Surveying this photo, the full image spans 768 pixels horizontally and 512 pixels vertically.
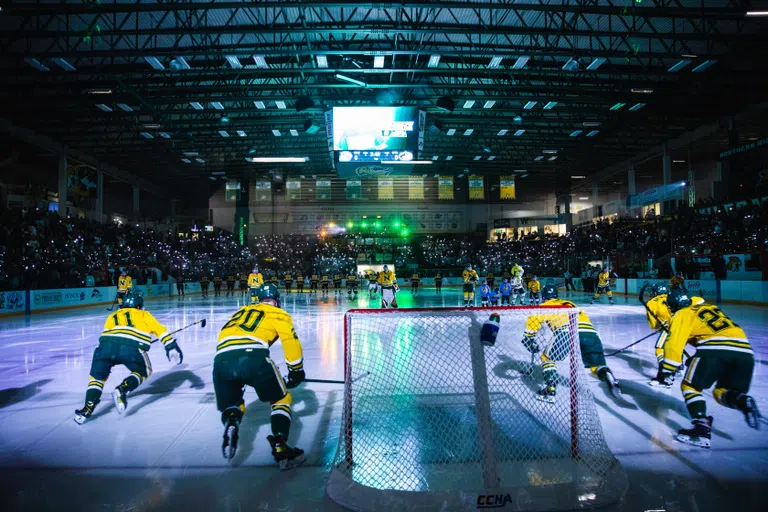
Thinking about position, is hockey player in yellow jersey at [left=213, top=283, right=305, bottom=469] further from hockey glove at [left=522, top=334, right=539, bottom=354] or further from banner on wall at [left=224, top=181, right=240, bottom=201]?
banner on wall at [left=224, top=181, right=240, bottom=201]

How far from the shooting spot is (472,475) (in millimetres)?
3191

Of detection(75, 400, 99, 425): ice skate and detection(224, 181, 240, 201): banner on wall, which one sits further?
detection(224, 181, 240, 201): banner on wall

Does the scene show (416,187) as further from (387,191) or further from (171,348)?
(171,348)

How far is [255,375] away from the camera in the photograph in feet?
11.6

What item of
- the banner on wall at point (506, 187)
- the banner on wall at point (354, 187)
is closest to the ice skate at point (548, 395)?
the banner on wall at point (506, 187)

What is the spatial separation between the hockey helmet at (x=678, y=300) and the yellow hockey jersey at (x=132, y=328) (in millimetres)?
5162

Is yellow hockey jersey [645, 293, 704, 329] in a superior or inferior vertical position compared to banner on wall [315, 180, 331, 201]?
inferior

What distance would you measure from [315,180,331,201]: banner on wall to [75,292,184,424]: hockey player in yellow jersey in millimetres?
29700

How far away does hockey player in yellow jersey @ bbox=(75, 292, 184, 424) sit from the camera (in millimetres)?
4555

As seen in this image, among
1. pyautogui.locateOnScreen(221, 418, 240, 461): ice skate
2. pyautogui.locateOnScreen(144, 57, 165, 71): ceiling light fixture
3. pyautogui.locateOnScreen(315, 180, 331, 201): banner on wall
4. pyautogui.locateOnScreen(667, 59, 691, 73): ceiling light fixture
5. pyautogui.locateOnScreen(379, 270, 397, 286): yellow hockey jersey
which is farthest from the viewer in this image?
pyautogui.locateOnScreen(315, 180, 331, 201): banner on wall

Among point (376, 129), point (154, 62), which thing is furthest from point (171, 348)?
point (154, 62)

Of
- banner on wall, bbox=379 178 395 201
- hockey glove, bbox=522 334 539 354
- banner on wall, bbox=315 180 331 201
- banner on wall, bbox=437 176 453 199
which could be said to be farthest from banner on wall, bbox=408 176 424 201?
hockey glove, bbox=522 334 539 354

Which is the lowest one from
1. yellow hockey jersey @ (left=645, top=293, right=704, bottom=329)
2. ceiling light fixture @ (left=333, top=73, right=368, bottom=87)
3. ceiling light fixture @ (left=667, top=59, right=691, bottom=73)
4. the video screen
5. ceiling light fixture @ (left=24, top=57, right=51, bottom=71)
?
yellow hockey jersey @ (left=645, top=293, right=704, bottom=329)

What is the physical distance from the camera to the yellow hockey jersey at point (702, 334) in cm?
376
